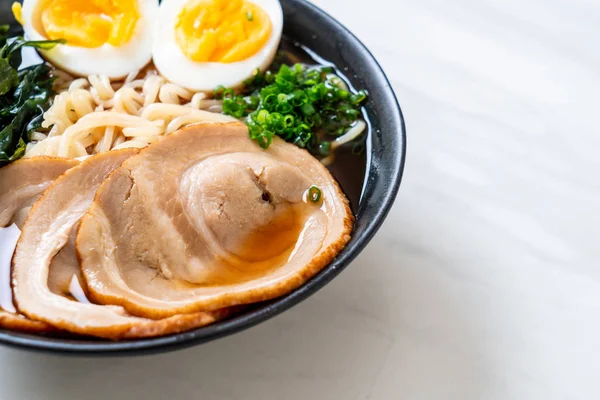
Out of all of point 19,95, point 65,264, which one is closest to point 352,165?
point 65,264

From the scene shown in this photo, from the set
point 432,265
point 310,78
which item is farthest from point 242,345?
point 310,78

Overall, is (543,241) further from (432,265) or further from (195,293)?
(195,293)

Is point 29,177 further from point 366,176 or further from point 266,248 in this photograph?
point 366,176

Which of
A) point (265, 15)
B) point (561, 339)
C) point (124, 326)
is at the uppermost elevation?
point (265, 15)

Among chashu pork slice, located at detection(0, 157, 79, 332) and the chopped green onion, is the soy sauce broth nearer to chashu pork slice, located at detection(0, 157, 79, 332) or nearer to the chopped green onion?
the chopped green onion

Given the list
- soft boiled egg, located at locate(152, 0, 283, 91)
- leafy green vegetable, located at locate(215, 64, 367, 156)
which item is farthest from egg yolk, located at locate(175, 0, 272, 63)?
leafy green vegetable, located at locate(215, 64, 367, 156)

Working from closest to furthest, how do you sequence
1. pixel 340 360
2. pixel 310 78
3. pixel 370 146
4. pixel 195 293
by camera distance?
pixel 195 293
pixel 340 360
pixel 370 146
pixel 310 78
